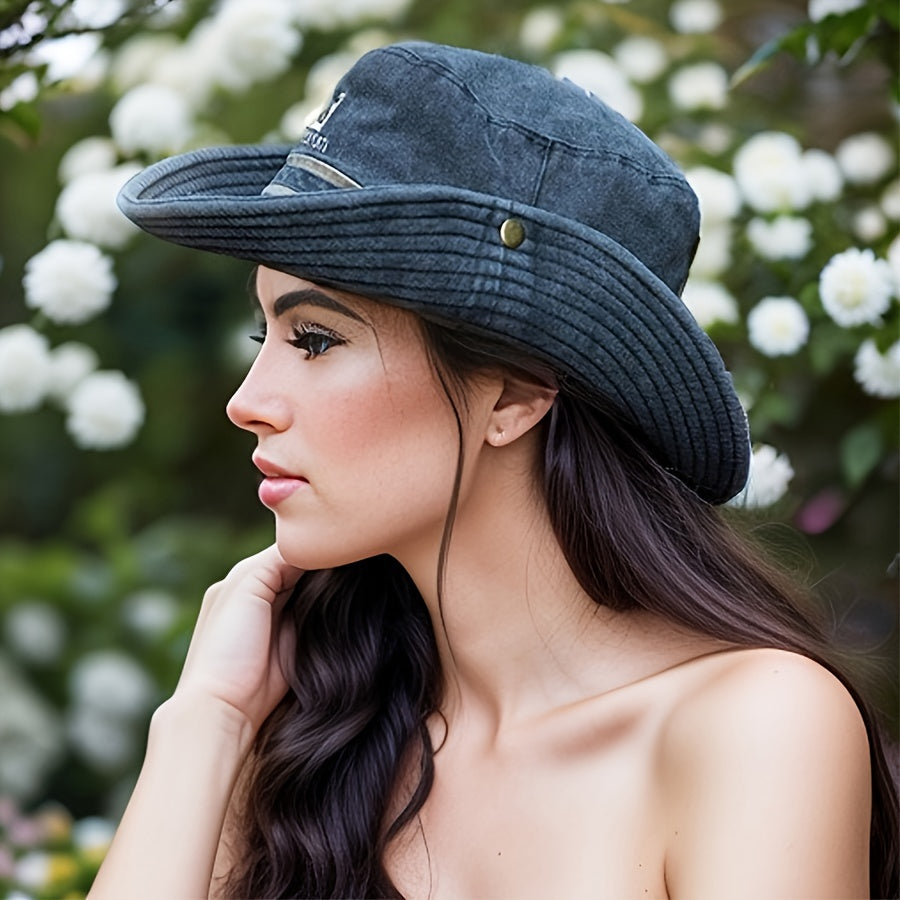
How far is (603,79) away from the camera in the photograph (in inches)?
127

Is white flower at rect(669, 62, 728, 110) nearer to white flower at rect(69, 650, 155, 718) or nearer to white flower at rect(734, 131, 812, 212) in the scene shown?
white flower at rect(734, 131, 812, 212)

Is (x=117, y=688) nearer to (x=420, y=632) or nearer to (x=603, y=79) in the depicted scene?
(x=420, y=632)

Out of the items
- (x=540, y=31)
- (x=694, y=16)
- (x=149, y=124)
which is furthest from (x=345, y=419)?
(x=694, y=16)

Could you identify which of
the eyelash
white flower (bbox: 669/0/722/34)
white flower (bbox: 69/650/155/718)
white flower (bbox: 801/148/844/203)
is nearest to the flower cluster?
white flower (bbox: 69/650/155/718)


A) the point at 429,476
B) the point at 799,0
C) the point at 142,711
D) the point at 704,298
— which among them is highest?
the point at 429,476

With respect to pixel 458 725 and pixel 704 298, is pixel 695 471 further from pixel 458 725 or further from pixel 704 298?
pixel 704 298

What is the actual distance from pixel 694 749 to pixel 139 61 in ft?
8.49

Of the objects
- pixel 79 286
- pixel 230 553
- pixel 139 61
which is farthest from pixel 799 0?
pixel 79 286

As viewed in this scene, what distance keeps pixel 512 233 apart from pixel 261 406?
40 cm

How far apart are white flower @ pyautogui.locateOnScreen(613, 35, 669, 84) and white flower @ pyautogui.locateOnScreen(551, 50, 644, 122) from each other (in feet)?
0.73

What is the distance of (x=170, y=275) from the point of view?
438cm

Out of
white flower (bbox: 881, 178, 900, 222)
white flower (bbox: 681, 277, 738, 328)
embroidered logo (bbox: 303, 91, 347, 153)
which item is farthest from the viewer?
white flower (bbox: 881, 178, 900, 222)

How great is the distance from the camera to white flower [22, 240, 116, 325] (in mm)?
2777

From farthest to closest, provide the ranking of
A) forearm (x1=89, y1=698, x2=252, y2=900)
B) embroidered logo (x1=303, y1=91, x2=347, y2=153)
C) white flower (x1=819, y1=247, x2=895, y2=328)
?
white flower (x1=819, y1=247, x2=895, y2=328)
forearm (x1=89, y1=698, x2=252, y2=900)
embroidered logo (x1=303, y1=91, x2=347, y2=153)
